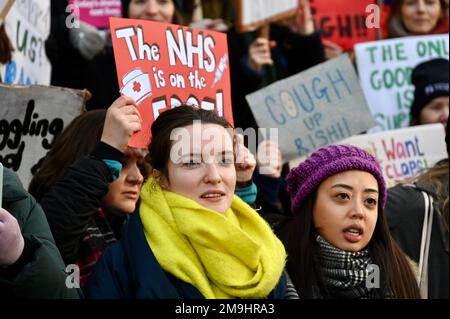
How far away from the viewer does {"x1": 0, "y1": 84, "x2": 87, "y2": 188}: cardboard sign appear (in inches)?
168

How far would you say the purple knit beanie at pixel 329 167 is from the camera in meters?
4.18

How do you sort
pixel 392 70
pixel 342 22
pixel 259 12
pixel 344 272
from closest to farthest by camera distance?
pixel 344 272, pixel 259 12, pixel 392 70, pixel 342 22

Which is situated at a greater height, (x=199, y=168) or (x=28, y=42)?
(x=28, y=42)

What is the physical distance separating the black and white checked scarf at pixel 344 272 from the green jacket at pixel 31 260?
3.75 ft

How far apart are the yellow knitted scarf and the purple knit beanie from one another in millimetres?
717

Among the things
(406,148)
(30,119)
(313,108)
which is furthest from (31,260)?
(406,148)

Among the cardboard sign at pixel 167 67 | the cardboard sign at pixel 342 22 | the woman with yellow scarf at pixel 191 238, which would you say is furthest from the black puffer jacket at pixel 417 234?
the cardboard sign at pixel 342 22

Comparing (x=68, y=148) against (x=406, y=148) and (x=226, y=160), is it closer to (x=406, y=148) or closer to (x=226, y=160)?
(x=226, y=160)

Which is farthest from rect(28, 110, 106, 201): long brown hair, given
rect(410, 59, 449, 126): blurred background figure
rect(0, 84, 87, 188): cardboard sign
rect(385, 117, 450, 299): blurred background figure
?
rect(410, 59, 449, 126): blurred background figure

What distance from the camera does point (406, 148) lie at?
19.0ft

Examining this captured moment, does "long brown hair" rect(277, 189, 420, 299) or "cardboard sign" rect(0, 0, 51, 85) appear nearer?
"long brown hair" rect(277, 189, 420, 299)

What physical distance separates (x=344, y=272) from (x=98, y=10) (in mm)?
2691

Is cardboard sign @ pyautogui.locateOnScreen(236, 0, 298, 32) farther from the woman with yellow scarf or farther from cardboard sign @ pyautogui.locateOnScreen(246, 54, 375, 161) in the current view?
the woman with yellow scarf

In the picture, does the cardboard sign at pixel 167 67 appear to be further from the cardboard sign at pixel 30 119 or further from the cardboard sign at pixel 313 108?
the cardboard sign at pixel 313 108
